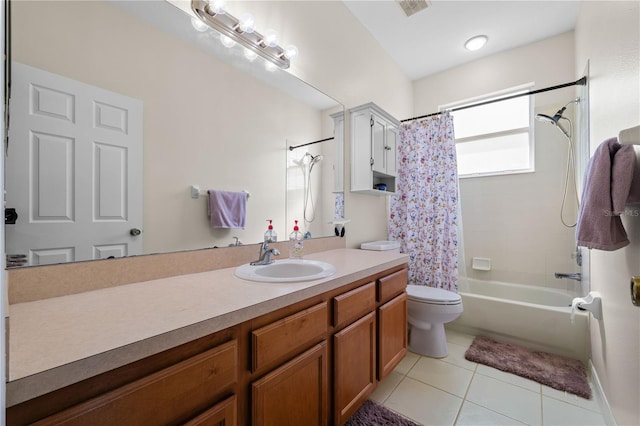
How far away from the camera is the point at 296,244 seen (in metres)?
1.66

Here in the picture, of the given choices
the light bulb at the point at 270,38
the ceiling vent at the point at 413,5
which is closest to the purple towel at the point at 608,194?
the light bulb at the point at 270,38

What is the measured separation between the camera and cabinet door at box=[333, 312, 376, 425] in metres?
1.21

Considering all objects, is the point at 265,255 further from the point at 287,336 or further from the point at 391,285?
the point at 391,285

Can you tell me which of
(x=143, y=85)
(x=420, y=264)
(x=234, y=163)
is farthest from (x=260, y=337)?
(x=420, y=264)

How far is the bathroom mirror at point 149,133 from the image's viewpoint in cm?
88

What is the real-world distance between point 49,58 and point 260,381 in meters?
1.26

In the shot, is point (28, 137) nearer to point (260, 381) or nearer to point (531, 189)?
point (260, 381)

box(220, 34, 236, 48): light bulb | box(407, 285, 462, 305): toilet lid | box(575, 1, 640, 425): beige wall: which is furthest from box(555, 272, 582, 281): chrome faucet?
box(220, 34, 236, 48): light bulb

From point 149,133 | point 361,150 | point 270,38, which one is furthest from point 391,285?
point 270,38

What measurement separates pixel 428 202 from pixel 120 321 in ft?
7.73

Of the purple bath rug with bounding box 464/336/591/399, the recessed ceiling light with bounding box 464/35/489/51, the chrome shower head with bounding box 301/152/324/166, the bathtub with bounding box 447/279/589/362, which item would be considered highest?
the recessed ceiling light with bounding box 464/35/489/51

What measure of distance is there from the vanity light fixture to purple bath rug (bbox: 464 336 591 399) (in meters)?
2.45

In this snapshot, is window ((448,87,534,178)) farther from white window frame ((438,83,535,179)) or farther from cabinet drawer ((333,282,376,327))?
cabinet drawer ((333,282,376,327))

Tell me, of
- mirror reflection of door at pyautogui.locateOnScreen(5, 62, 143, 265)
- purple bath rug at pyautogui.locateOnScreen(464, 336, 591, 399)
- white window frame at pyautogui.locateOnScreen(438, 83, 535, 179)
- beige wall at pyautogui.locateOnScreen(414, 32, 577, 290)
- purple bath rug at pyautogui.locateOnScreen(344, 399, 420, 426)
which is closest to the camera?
mirror reflection of door at pyautogui.locateOnScreen(5, 62, 143, 265)
